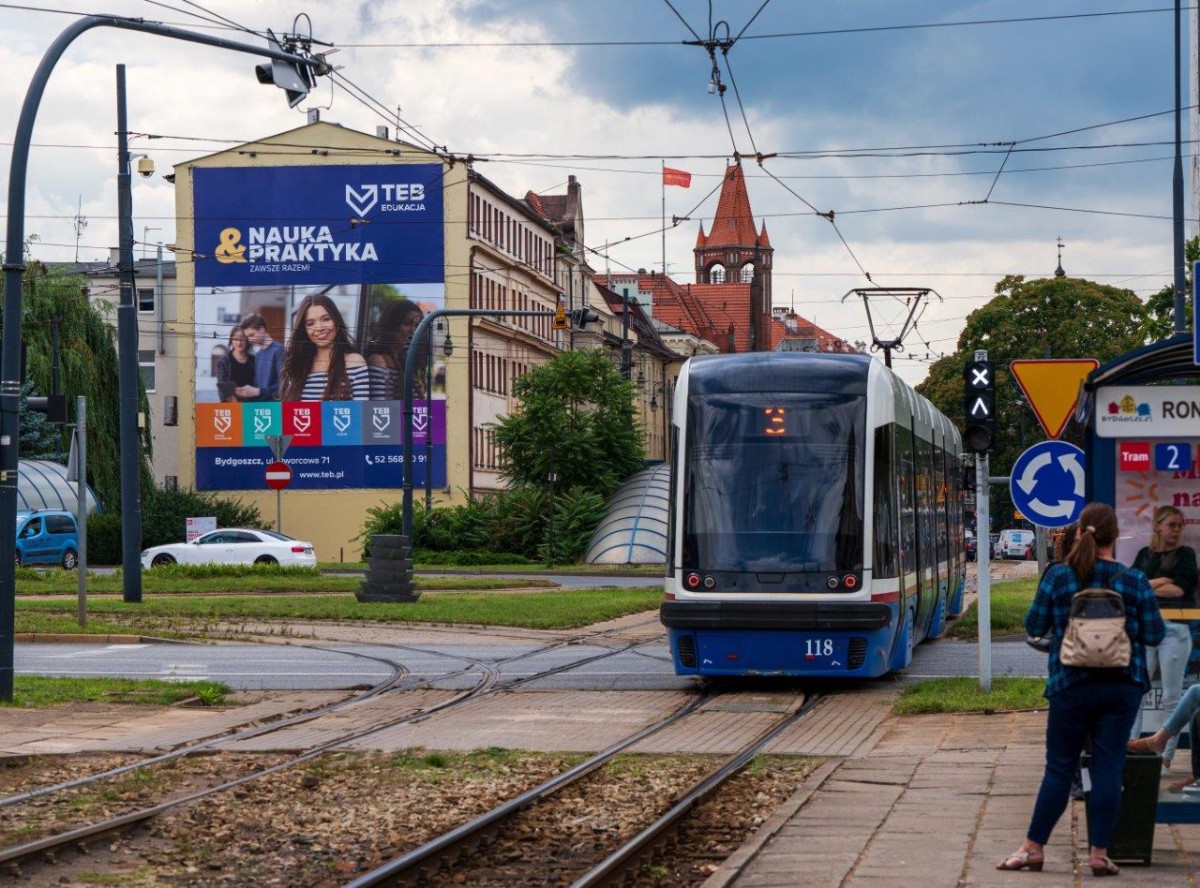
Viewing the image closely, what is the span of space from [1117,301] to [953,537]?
5749cm

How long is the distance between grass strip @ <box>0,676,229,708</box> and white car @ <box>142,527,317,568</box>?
104 feet

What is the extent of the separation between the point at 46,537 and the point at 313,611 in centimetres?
2433

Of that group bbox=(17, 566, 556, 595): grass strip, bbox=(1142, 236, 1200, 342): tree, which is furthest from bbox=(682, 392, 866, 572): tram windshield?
bbox=(17, 566, 556, 595): grass strip

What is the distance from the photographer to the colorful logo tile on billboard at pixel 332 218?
72.1 m

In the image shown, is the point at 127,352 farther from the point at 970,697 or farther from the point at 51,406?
the point at 970,697

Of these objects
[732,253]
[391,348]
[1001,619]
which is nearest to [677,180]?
[391,348]

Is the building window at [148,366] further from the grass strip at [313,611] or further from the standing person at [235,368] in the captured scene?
the grass strip at [313,611]

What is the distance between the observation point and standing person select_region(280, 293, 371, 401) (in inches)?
2832

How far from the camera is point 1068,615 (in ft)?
28.0

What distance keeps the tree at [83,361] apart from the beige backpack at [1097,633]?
5427cm

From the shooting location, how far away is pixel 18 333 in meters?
16.8

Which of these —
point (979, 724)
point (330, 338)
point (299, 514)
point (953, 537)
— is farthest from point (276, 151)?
point (979, 724)

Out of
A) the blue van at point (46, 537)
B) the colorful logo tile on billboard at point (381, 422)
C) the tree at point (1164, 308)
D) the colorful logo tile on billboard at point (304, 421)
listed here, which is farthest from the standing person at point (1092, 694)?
the colorful logo tile on billboard at point (304, 421)

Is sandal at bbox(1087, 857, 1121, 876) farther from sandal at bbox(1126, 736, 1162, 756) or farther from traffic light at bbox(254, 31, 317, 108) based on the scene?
traffic light at bbox(254, 31, 317, 108)
